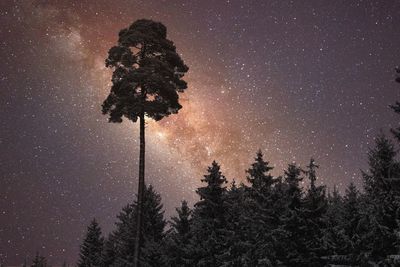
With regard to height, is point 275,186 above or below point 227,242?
above

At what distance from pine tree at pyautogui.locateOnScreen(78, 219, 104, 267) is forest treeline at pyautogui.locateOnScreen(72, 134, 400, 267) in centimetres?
2184

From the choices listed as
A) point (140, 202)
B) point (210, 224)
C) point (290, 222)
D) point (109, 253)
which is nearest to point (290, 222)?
point (290, 222)

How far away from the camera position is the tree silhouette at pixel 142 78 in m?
24.8

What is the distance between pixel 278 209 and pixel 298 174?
2589 millimetres

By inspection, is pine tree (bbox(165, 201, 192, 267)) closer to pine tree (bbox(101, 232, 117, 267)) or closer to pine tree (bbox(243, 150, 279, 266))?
pine tree (bbox(243, 150, 279, 266))

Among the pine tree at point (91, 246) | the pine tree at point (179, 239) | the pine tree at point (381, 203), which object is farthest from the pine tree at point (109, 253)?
the pine tree at point (381, 203)

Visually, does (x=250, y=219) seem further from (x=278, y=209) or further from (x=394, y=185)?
(x=394, y=185)

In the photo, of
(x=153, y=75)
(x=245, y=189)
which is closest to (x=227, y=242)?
(x=245, y=189)

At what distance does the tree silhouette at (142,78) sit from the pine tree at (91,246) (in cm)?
3203

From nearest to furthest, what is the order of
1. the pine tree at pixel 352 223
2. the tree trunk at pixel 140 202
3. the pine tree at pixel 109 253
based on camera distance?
1. the tree trunk at pixel 140 202
2. the pine tree at pixel 352 223
3. the pine tree at pixel 109 253

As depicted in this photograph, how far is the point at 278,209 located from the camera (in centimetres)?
2947

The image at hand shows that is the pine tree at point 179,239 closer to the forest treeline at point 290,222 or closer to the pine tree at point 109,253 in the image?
the forest treeline at point 290,222

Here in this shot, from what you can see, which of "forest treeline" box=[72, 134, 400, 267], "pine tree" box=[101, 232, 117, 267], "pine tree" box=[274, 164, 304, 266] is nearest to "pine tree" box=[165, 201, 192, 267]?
"forest treeline" box=[72, 134, 400, 267]

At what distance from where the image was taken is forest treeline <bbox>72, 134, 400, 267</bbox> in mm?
24719
